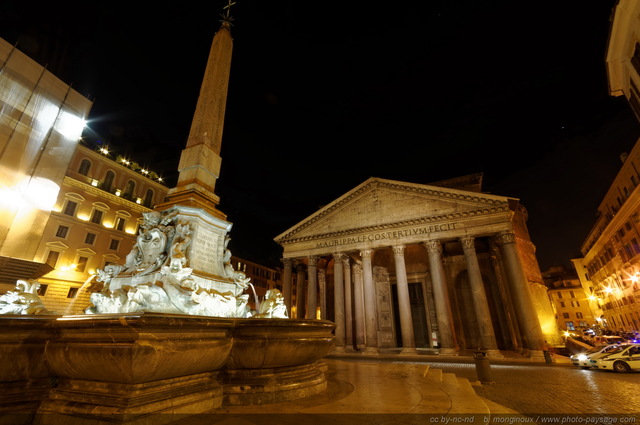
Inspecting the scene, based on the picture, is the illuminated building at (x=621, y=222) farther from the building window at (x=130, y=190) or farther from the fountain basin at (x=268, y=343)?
the building window at (x=130, y=190)

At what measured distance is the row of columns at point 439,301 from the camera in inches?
647

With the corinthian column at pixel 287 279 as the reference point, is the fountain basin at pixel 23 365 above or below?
below

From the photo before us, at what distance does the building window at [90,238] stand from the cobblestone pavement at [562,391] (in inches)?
1065

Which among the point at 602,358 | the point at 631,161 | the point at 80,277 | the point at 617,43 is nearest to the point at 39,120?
the point at 80,277

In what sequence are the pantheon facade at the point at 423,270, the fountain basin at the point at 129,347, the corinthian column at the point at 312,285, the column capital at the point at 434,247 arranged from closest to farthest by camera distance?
1. the fountain basin at the point at 129,347
2. the pantheon facade at the point at 423,270
3. the column capital at the point at 434,247
4. the corinthian column at the point at 312,285

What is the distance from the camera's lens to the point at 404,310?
18.8m

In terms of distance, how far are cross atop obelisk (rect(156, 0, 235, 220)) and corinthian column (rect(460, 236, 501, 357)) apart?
1691 centimetres

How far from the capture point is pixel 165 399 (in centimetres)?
320

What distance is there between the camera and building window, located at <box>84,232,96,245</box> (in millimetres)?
23047

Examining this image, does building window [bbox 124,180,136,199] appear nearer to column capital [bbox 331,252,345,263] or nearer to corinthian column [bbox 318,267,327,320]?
corinthian column [bbox 318,267,327,320]

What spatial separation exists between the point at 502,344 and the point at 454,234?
400 inches

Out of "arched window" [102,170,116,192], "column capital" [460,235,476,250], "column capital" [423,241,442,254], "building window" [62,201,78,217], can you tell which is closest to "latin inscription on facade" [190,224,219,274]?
"column capital" [423,241,442,254]

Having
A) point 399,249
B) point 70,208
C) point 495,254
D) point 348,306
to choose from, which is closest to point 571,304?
point 495,254

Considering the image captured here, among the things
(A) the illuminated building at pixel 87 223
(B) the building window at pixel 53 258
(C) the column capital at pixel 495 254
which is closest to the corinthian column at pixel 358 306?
(C) the column capital at pixel 495 254
